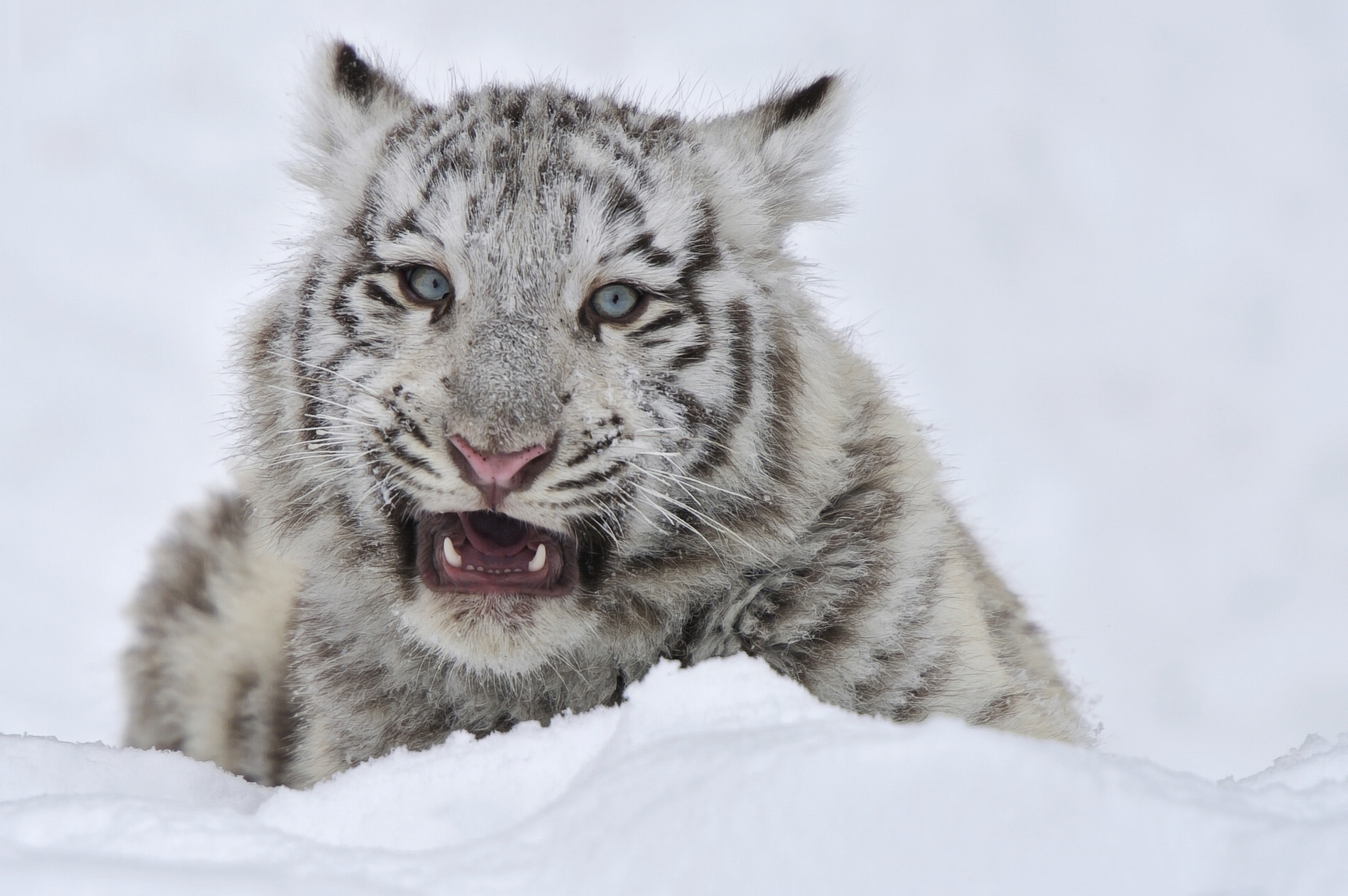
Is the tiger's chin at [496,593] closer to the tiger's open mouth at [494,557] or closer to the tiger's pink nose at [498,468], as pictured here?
the tiger's open mouth at [494,557]

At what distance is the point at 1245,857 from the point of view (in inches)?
68.4

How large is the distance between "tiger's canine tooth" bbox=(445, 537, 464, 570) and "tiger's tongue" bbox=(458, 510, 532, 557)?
4cm

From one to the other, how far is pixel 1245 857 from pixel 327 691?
7.98 ft

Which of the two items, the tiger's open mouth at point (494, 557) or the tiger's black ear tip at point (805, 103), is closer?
the tiger's open mouth at point (494, 557)

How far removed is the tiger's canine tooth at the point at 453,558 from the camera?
2885 millimetres

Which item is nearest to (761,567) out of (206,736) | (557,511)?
(557,511)

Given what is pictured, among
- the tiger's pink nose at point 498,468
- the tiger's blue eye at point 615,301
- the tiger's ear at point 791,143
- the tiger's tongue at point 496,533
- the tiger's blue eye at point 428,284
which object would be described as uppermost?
the tiger's ear at point 791,143

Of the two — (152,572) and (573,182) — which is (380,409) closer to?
(573,182)

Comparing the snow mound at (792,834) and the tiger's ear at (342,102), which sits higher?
the tiger's ear at (342,102)

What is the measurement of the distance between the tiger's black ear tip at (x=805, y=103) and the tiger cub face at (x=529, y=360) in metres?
0.03

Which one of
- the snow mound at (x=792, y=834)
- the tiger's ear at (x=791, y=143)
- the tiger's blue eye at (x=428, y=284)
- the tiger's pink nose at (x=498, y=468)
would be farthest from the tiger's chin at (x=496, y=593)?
the tiger's ear at (x=791, y=143)

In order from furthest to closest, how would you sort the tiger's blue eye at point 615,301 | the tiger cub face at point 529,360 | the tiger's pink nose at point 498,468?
the tiger's blue eye at point 615,301 → the tiger cub face at point 529,360 → the tiger's pink nose at point 498,468

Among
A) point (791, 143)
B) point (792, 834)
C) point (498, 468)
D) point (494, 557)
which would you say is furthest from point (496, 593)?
point (791, 143)

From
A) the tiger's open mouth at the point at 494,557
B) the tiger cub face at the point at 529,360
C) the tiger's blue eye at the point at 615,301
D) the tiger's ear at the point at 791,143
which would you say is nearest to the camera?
the tiger cub face at the point at 529,360
